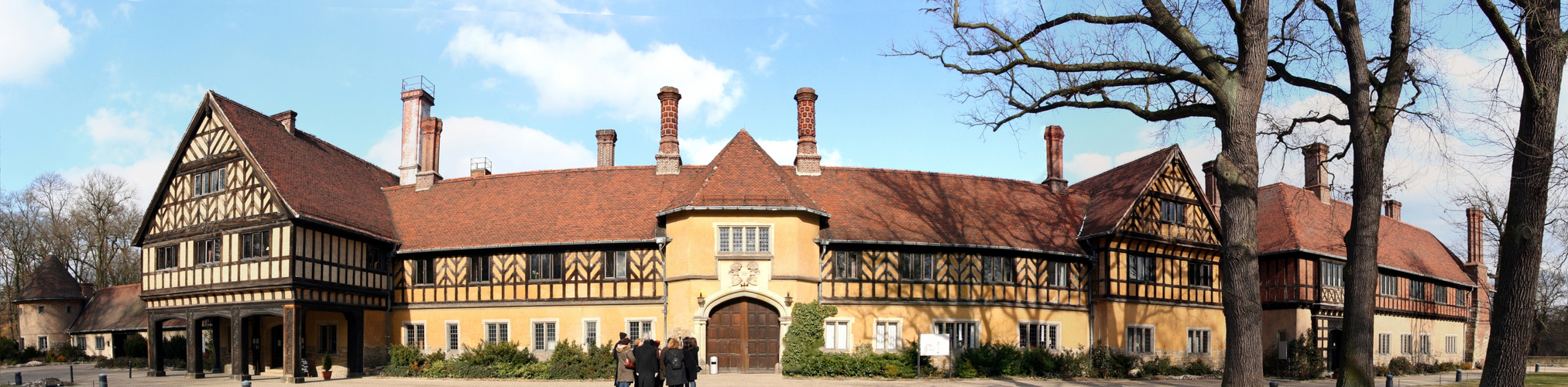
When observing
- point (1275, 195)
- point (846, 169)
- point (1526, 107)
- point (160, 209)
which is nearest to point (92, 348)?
point (160, 209)

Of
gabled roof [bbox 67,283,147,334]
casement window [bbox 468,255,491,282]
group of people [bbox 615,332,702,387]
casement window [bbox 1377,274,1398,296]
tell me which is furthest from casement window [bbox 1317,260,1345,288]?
gabled roof [bbox 67,283,147,334]

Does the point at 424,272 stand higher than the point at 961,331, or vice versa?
the point at 424,272

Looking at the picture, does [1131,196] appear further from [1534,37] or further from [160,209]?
[160,209]

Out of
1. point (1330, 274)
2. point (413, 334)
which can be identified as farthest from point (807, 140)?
point (1330, 274)

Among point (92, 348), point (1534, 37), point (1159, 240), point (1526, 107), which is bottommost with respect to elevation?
point (92, 348)

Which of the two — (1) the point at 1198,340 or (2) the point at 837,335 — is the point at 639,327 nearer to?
(2) the point at 837,335

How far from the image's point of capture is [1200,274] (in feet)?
107

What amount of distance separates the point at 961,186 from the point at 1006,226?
7.67 feet

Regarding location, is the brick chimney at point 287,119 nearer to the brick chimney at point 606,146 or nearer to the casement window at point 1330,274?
the brick chimney at point 606,146

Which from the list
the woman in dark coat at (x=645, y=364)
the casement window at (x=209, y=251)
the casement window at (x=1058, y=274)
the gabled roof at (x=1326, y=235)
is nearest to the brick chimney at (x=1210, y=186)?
the gabled roof at (x=1326, y=235)

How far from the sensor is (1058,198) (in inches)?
1270

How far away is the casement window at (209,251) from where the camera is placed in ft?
90.4

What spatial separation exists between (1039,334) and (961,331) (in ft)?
8.52

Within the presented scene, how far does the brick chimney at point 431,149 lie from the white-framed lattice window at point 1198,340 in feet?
77.4
